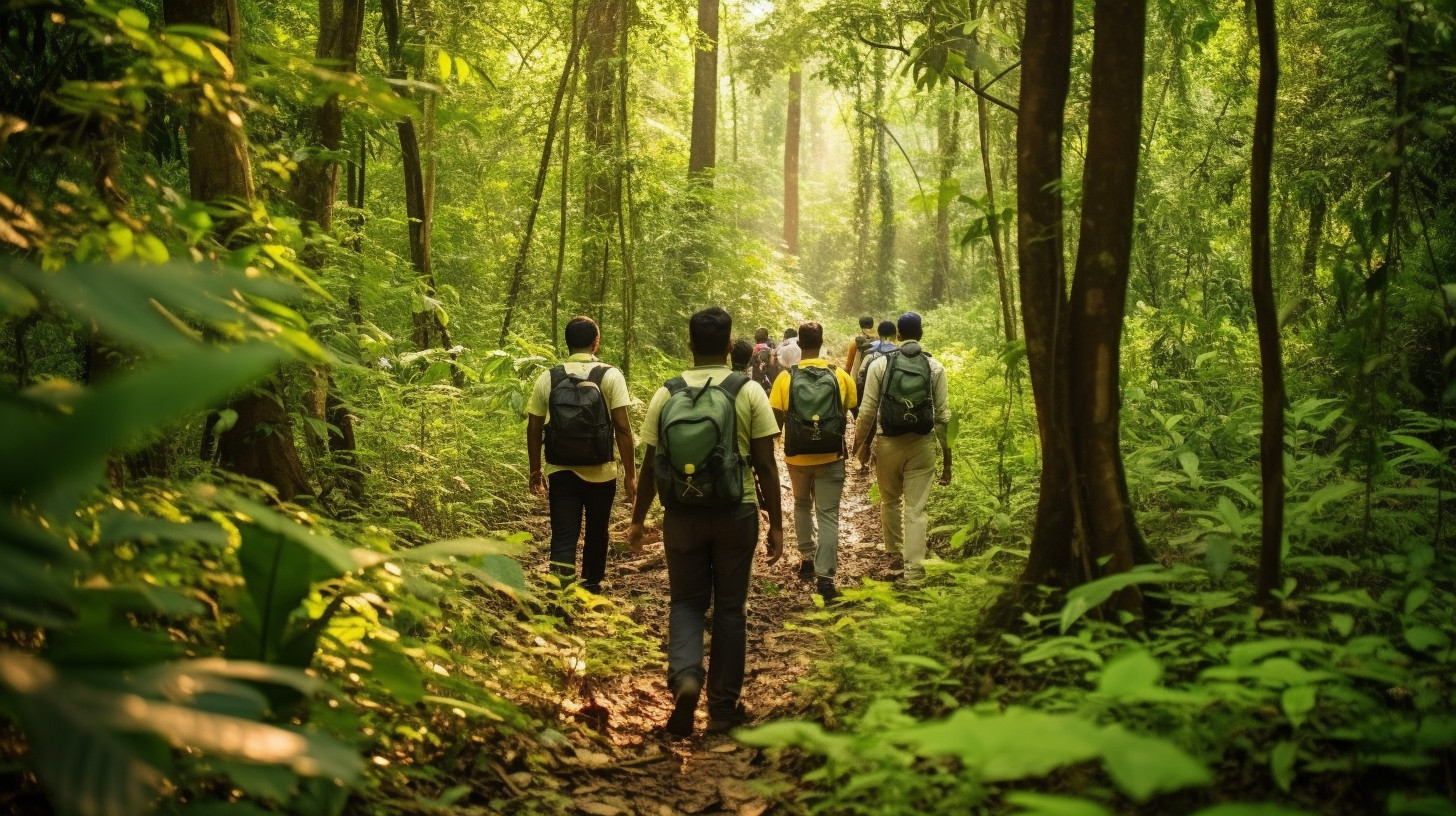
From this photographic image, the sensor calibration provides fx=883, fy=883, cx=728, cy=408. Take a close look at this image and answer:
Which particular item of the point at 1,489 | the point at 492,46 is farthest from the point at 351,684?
the point at 492,46

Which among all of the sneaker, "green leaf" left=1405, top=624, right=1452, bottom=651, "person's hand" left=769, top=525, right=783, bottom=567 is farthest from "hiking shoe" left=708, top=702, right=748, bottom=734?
"green leaf" left=1405, top=624, right=1452, bottom=651

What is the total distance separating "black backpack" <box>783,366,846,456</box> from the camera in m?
7.45

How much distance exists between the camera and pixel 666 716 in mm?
5137

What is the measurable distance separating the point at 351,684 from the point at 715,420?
2352 mm

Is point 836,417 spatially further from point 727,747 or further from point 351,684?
point 351,684

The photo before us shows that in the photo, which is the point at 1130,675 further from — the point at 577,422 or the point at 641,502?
the point at 577,422

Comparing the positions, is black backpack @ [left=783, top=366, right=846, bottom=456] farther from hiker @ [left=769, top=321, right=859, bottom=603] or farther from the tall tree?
the tall tree

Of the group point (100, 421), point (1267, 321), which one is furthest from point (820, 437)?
point (100, 421)

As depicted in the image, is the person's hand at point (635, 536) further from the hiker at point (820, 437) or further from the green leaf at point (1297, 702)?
the green leaf at point (1297, 702)

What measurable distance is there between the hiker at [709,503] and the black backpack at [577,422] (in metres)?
0.93

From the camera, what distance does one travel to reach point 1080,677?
3.36 m

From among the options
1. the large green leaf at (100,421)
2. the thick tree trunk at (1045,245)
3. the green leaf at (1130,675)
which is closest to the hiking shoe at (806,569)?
the thick tree trunk at (1045,245)

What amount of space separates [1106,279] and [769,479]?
229cm

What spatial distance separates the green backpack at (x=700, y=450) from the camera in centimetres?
486
